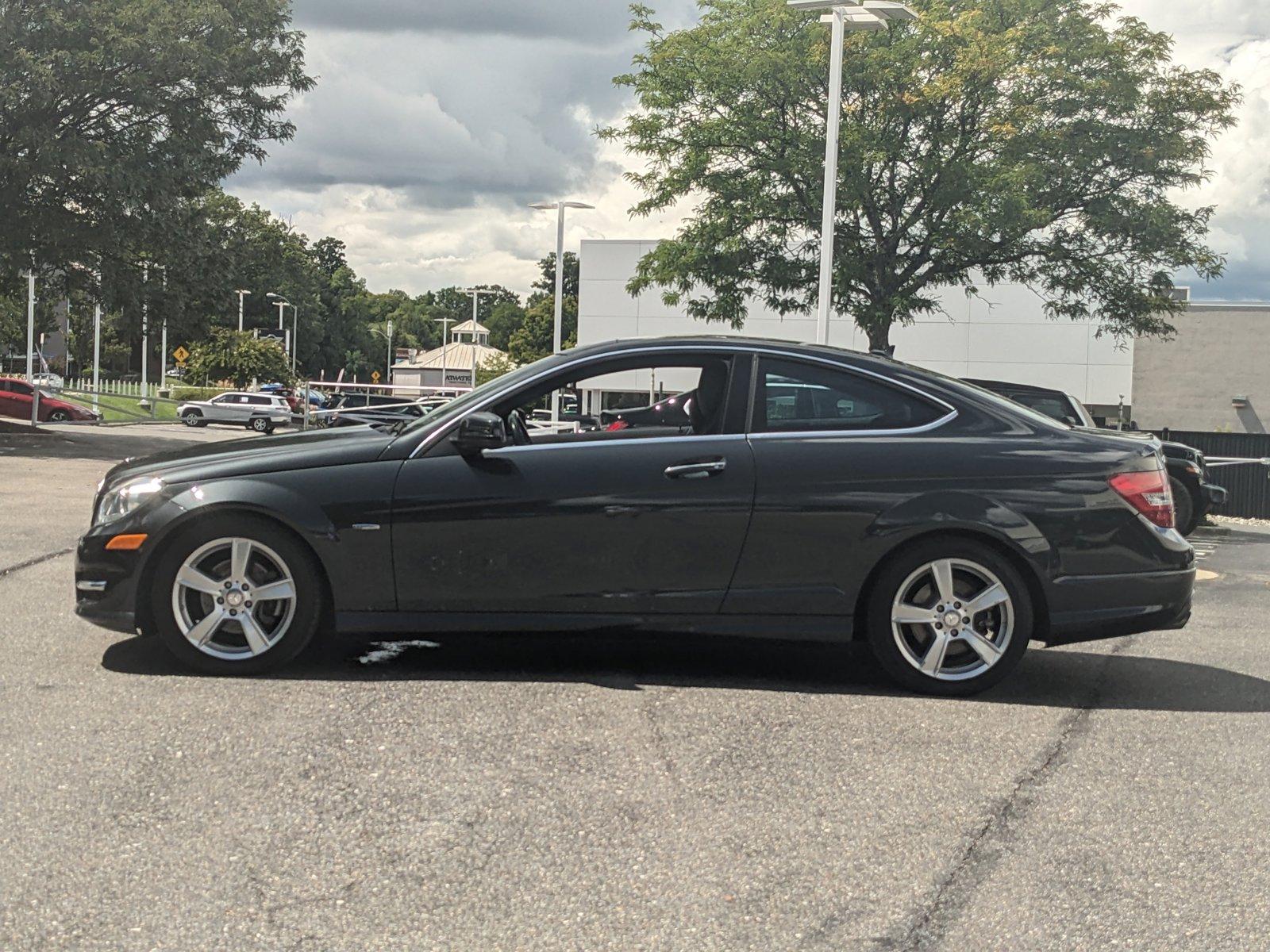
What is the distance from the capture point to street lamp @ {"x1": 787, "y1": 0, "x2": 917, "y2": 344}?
17.6 meters

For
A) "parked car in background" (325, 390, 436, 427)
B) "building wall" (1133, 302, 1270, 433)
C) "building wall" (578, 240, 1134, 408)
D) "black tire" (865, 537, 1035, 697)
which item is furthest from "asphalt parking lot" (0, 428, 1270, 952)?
"building wall" (1133, 302, 1270, 433)

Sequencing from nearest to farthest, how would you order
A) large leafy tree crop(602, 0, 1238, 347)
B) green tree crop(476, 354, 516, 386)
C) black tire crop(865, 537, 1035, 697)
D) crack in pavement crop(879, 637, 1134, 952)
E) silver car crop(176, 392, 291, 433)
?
crack in pavement crop(879, 637, 1134, 952)
black tire crop(865, 537, 1035, 697)
large leafy tree crop(602, 0, 1238, 347)
silver car crop(176, 392, 291, 433)
green tree crop(476, 354, 516, 386)

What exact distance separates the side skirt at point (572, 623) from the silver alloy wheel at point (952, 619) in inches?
10.9

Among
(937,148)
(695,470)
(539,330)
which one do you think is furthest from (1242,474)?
(539,330)

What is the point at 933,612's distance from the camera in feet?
20.0

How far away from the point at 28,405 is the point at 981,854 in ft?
143

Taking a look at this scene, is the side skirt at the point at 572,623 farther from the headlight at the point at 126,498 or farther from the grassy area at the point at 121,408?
the grassy area at the point at 121,408

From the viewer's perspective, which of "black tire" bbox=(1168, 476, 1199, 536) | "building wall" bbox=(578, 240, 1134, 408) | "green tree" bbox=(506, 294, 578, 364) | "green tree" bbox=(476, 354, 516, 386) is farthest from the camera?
"green tree" bbox=(506, 294, 578, 364)

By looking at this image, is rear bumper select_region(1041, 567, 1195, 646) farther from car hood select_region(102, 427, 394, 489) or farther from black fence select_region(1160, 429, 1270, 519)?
black fence select_region(1160, 429, 1270, 519)

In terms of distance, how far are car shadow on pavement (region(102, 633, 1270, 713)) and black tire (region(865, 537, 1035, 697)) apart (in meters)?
0.12

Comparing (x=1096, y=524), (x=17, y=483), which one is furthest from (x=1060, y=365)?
(x=1096, y=524)

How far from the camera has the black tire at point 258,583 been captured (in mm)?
6000

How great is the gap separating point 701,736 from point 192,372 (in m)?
86.8

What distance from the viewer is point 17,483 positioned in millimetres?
15820
